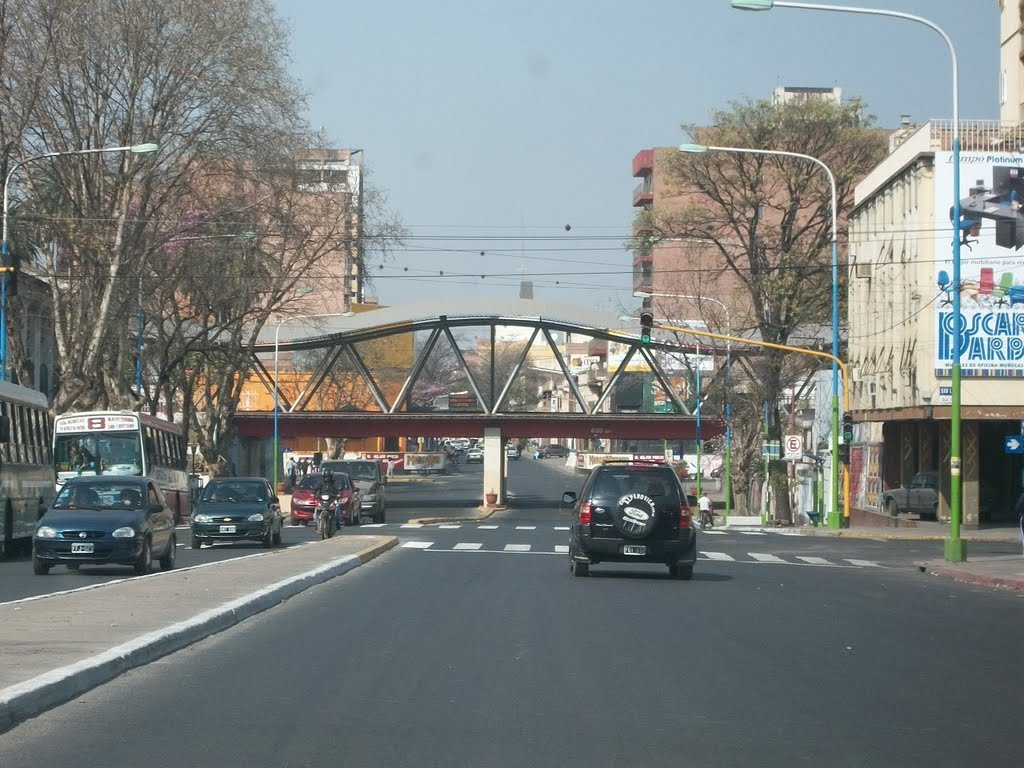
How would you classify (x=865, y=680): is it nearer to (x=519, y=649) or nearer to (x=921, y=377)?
(x=519, y=649)

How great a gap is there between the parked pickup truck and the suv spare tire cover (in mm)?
32410

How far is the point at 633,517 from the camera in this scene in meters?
21.8

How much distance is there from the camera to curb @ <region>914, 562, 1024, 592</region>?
2370 cm

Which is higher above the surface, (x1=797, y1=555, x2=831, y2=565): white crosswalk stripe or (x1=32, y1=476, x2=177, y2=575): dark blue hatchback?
(x1=32, y1=476, x2=177, y2=575): dark blue hatchback

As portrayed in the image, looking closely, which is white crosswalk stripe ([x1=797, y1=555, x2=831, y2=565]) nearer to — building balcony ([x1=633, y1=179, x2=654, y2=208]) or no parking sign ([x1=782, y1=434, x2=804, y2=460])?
no parking sign ([x1=782, y1=434, x2=804, y2=460])

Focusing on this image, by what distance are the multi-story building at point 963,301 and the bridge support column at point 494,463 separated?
27767 mm

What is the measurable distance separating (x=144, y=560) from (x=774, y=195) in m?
39.8

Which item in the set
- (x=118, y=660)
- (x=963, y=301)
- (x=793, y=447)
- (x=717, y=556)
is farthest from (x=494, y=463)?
(x=118, y=660)

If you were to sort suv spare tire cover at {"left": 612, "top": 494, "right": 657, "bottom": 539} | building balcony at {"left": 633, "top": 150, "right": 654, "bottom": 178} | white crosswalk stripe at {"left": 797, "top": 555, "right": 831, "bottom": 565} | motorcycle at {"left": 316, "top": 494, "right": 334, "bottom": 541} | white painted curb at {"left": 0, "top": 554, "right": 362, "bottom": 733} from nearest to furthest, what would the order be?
white painted curb at {"left": 0, "top": 554, "right": 362, "bottom": 733} < suv spare tire cover at {"left": 612, "top": 494, "right": 657, "bottom": 539} < white crosswalk stripe at {"left": 797, "top": 555, "right": 831, "bottom": 565} < motorcycle at {"left": 316, "top": 494, "right": 334, "bottom": 541} < building balcony at {"left": 633, "top": 150, "right": 654, "bottom": 178}

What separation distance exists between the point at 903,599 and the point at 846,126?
129ft

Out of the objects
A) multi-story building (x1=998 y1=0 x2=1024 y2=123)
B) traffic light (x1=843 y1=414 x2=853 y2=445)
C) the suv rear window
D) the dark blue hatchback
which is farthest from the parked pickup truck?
the dark blue hatchback

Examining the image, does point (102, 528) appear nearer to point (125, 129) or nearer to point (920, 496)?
point (125, 129)

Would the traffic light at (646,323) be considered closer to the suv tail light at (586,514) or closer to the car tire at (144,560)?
the suv tail light at (586,514)

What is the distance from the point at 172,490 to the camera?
145ft
